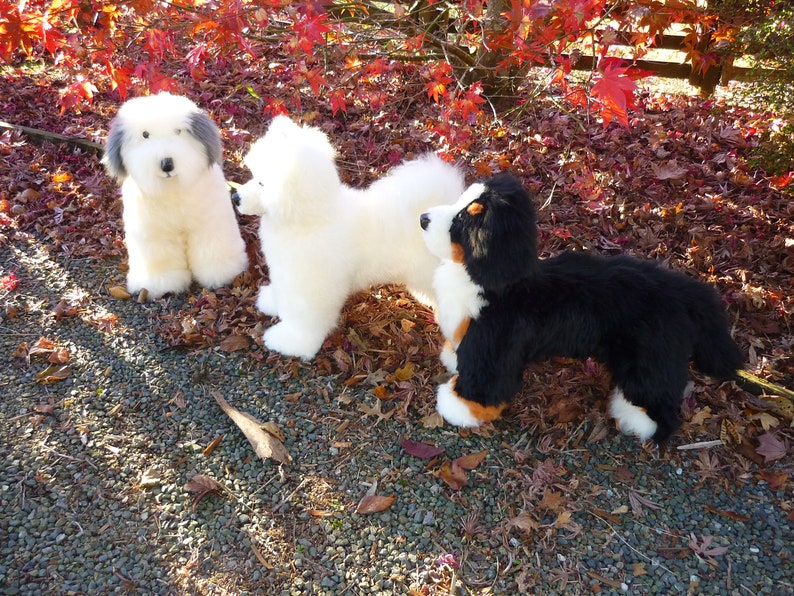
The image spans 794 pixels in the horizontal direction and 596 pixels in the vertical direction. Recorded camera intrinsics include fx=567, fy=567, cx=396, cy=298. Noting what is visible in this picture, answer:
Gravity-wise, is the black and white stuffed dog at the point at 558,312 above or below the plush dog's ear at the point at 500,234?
below

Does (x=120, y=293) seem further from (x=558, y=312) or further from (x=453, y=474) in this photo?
(x=558, y=312)

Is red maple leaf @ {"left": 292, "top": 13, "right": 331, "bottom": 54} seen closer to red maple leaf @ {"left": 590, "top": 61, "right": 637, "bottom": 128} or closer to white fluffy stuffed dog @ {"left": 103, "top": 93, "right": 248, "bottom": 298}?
white fluffy stuffed dog @ {"left": 103, "top": 93, "right": 248, "bottom": 298}

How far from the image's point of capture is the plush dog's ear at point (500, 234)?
2.36 metres

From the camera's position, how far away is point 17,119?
536cm

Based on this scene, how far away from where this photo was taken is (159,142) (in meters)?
3.00

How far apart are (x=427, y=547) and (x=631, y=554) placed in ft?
2.92

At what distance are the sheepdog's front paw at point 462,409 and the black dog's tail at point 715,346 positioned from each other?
971 mm

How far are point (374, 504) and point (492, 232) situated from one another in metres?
1.35

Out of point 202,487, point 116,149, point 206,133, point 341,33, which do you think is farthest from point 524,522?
point 341,33

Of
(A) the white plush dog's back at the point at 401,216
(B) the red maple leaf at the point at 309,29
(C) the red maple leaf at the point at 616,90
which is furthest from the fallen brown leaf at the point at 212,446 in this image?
(C) the red maple leaf at the point at 616,90

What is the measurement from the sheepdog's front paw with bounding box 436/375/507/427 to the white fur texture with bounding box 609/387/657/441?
570 mm

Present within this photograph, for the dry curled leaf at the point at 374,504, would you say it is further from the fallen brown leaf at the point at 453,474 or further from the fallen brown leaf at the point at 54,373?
the fallen brown leaf at the point at 54,373

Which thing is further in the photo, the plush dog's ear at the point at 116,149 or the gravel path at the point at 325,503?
the plush dog's ear at the point at 116,149

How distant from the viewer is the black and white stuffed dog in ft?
7.97
